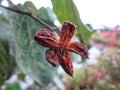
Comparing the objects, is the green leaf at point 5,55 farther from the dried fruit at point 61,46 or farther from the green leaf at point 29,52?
the dried fruit at point 61,46

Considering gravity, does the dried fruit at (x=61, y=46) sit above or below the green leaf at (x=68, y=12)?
below

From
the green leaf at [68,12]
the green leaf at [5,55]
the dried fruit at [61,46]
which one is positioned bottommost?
the green leaf at [5,55]

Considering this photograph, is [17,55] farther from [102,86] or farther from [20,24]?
[102,86]

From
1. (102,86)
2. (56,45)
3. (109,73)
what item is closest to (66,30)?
(56,45)

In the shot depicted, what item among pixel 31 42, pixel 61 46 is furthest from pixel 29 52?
pixel 61 46

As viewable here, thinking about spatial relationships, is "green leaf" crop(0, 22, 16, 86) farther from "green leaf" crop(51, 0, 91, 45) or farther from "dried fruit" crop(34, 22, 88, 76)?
"dried fruit" crop(34, 22, 88, 76)

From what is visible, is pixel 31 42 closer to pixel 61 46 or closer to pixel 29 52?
pixel 29 52

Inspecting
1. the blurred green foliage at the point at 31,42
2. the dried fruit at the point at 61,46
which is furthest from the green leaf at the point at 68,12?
the dried fruit at the point at 61,46
